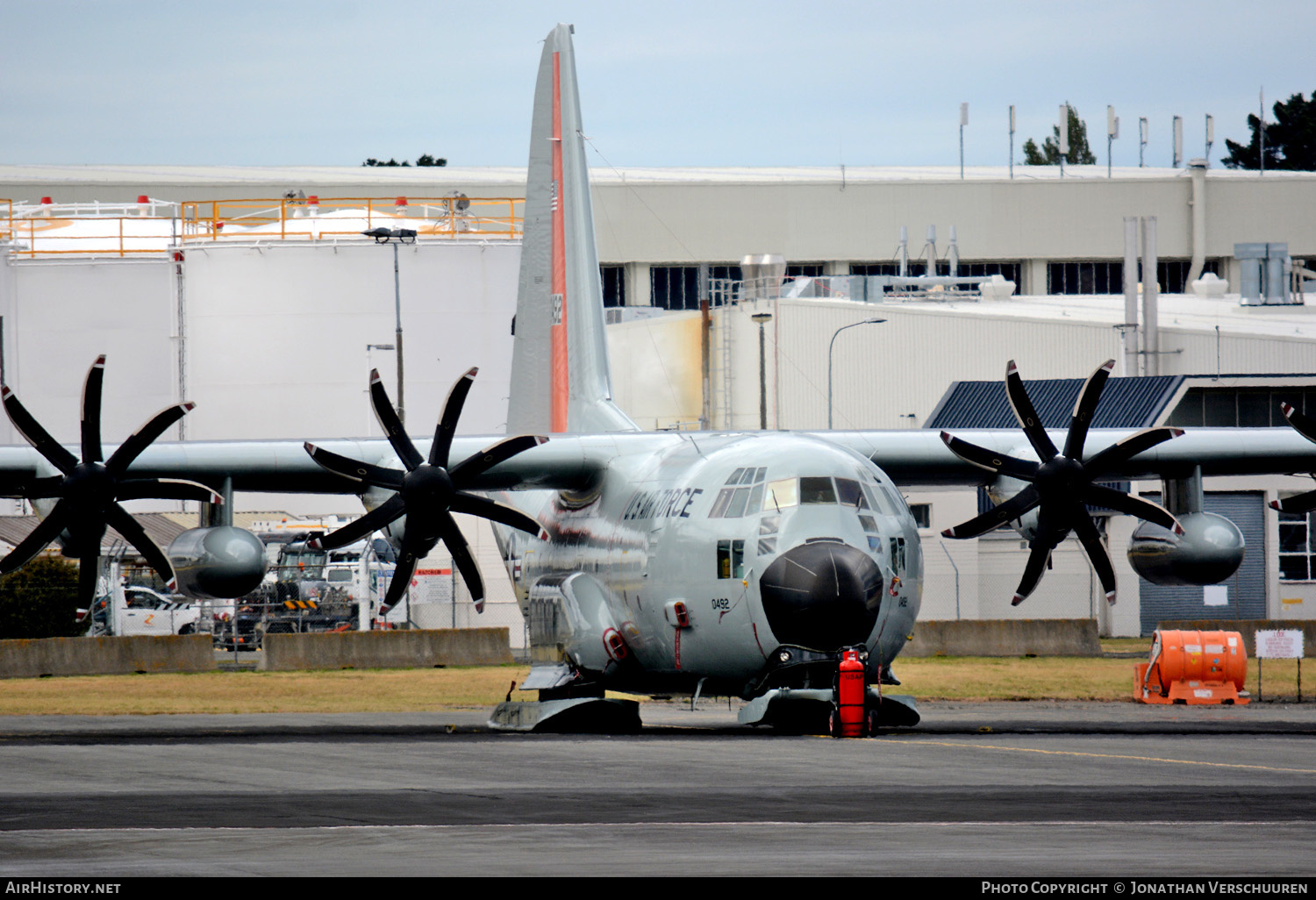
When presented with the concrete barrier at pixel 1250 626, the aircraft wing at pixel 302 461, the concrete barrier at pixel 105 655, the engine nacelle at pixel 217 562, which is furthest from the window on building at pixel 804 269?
the engine nacelle at pixel 217 562

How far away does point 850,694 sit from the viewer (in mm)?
20000

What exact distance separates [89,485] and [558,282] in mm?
9456

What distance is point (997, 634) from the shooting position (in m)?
46.3

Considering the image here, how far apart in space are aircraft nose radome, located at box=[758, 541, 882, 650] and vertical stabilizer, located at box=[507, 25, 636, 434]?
8.80m

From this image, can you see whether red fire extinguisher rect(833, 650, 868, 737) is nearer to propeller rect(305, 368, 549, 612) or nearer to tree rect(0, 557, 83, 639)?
propeller rect(305, 368, 549, 612)

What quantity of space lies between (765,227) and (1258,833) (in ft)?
254

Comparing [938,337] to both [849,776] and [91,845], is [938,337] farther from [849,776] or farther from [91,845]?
[91,845]

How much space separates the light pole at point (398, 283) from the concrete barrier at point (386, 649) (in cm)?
1240

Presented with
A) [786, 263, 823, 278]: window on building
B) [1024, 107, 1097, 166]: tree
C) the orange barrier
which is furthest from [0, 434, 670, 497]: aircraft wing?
[1024, 107, 1097, 166]: tree

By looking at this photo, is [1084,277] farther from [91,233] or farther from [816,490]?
[816,490]

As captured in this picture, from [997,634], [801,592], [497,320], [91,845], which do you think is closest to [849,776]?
[801,592]

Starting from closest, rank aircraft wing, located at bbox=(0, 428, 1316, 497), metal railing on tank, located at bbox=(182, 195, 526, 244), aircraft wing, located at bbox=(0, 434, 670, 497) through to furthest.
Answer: aircraft wing, located at bbox=(0, 434, 670, 497)
aircraft wing, located at bbox=(0, 428, 1316, 497)
metal railing on tank, located at bbox=(182, 195, 526, 244)

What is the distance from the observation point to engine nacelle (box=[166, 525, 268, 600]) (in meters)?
23.7

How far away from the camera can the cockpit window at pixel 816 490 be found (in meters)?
20.6
